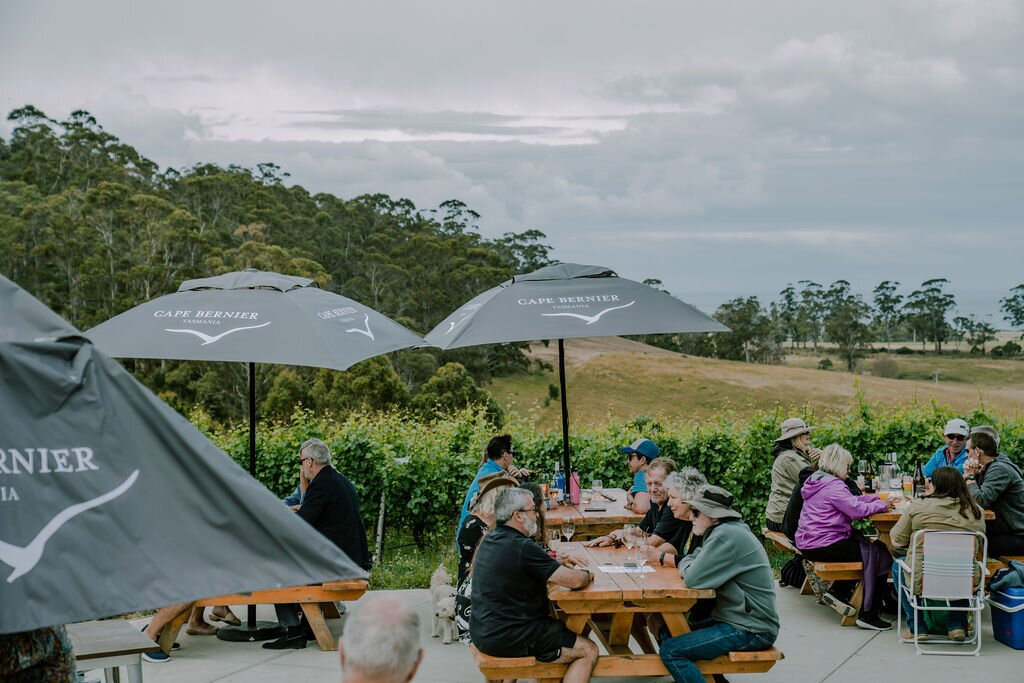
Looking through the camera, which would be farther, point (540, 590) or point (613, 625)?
point (613, 625)

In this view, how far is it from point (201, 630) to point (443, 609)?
1.96 m

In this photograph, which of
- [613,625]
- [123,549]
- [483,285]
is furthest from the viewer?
[483,285]

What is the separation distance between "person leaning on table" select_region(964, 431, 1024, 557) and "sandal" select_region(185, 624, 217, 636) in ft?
19.5

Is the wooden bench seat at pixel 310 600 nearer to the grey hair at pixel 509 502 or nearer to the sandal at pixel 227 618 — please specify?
the sandal at pixel 227 618

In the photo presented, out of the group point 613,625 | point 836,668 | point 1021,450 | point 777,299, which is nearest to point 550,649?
point 613,625

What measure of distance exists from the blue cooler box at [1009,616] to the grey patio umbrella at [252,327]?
4611mm

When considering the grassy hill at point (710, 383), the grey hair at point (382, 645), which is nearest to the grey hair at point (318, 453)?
the grey hair at point (382, 645)

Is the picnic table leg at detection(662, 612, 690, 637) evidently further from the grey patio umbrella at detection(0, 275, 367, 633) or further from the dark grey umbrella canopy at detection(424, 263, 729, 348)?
the grey patio umbrella at detection(0, 275, 367, 633)

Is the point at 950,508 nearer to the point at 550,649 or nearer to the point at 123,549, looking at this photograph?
the point at 550,649

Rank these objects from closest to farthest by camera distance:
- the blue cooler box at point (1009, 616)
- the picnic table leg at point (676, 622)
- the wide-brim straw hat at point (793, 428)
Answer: the picnic table leg at point (676, 622)
the blue cooler box at point (1009, 616)
the wide-brim straw hat at point (793, 428)

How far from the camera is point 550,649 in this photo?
5781mm

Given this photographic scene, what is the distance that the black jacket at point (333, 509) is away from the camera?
25.0ft

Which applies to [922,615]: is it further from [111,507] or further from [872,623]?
[111,507]

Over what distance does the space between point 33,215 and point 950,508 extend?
4057 centimetres
